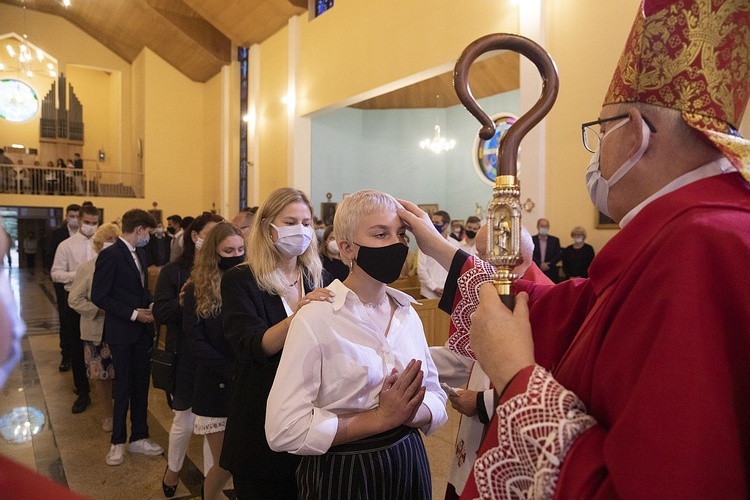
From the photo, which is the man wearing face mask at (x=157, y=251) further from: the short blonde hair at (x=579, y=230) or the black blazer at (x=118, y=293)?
the short blonde hair at (x=579, y=230)

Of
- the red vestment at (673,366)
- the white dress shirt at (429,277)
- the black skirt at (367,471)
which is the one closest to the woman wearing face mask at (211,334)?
the black skirt at (367,471)

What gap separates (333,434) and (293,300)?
1.02 m

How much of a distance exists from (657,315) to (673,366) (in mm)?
81

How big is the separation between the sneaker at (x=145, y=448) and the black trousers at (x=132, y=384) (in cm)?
4

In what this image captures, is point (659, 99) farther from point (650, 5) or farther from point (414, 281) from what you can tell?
point (414, 281)

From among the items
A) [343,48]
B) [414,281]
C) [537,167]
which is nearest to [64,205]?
[343,48]

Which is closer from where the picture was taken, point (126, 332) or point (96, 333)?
point (126, 332)

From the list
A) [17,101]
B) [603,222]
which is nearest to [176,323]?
[603,222]

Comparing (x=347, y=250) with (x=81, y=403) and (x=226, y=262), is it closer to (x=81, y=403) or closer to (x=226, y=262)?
(x=226, y=262)

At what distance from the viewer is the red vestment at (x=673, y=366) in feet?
2.50

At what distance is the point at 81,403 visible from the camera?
5.13 metres

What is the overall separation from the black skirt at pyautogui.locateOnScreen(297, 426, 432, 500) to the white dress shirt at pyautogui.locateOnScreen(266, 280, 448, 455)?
118 millimetres

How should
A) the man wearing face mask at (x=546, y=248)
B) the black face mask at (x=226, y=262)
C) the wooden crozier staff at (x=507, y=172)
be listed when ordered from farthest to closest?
1. the man wearing face mask at (x=546, y=248)
2. the black face mask at (x=226, y=262)
3. the wooden crozier staff at (x=507, y=172)

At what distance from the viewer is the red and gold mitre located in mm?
978
